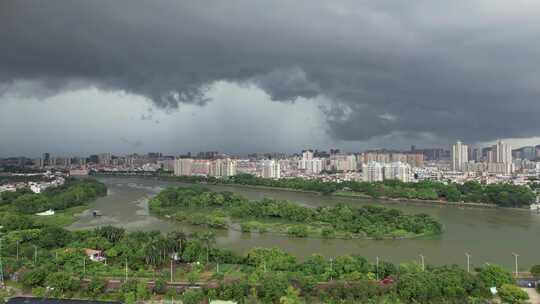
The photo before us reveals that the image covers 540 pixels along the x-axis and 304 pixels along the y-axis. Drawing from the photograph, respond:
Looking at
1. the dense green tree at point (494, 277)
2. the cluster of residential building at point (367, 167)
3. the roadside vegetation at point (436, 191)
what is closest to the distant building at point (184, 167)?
the cluster of residential building at point (367, 167)

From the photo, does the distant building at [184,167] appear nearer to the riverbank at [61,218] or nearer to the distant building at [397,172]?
the distant building at [397,172]

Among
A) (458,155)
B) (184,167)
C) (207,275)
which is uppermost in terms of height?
(458,155)

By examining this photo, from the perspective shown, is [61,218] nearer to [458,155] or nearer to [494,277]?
[494,277]

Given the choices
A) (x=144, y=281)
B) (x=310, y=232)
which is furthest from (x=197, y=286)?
(x=310, y=232)

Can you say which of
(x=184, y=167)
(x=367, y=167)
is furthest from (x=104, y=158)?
(x=367, y=167)

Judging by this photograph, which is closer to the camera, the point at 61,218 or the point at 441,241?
the point at 441,241

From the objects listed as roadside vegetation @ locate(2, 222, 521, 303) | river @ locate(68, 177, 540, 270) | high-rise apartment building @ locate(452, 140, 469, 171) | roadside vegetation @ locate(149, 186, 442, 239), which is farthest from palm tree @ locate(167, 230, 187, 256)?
high-rise apartment building @ locate(452, 140, 469, 171)

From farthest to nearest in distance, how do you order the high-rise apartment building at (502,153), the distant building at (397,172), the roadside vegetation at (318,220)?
the high-rise apartment building at (502,153) → the distant building at (397,172) → the roadside vegetation at (318,220)

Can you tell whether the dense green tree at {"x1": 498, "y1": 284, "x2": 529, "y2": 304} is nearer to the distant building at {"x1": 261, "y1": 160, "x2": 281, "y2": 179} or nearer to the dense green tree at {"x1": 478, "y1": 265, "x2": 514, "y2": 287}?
the dense green tree at {"x1": 478, "y1": 265, "x2": 514, "y2": 287}

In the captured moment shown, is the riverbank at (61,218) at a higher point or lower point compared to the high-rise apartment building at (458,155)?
lower
